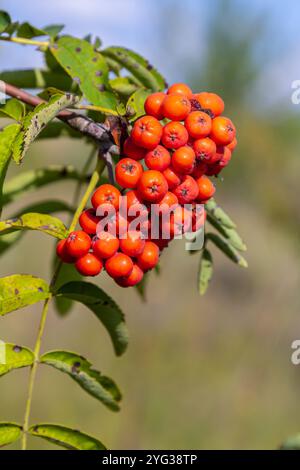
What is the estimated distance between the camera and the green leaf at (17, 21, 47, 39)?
57.6 inches

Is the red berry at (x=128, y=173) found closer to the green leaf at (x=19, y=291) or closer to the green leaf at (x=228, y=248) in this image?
the green leaf at (x=19, y=291)

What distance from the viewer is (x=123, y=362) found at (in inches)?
183

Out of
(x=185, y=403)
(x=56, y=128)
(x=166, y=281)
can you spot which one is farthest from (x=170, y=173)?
(x=185, y=403)

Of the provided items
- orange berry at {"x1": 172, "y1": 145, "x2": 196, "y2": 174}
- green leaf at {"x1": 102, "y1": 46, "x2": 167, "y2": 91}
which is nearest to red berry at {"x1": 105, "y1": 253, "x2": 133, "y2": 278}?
orange berry at {"x1": 172, "y1": 145, "x2": 196, "y2": 174}

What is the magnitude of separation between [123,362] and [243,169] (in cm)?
185

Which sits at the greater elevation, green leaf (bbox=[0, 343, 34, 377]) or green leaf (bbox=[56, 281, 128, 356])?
green leaf (bbox=[56, 281, 128, 356])

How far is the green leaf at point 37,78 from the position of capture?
1612 mm

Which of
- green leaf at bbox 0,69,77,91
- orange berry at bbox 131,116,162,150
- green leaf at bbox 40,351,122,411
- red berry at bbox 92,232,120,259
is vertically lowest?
green leaf at bbox 40,351,122,411

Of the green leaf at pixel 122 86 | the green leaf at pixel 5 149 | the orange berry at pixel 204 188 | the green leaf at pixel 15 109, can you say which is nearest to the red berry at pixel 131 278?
the orange berry at pixel 204 188

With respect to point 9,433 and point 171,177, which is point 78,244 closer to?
point 171,177

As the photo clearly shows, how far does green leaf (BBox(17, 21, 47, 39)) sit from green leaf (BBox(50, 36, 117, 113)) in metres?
0.07

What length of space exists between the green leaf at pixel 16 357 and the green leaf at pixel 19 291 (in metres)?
0.13

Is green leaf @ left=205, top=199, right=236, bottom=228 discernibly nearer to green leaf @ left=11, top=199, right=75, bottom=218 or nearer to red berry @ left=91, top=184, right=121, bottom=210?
red berry @ left=91, top=184, right=121, bottom=210
